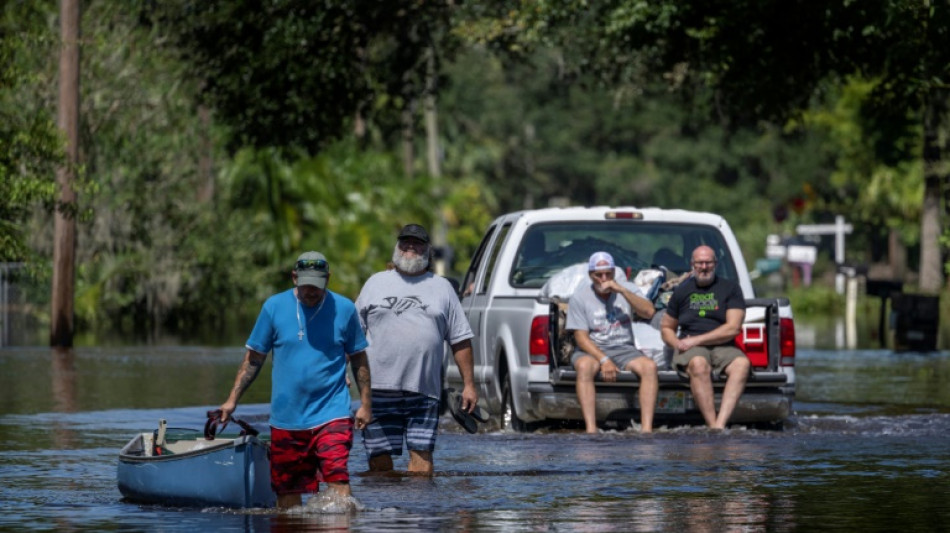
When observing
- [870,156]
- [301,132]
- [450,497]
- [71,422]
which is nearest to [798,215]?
[870,156]

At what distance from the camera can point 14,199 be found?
23.3 m

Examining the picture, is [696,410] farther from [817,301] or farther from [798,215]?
[798,215]

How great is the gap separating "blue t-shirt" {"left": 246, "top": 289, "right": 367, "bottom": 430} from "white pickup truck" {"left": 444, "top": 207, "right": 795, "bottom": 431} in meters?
4.64

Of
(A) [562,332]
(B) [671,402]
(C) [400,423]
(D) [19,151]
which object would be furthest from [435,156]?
(C) [400,423]

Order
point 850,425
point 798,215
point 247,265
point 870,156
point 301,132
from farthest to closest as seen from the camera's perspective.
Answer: point 798,215, point 870,156, point 247,265, point 301,132, point 850,425

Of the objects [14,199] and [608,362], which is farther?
[14,199]

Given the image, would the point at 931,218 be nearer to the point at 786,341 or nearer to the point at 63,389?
the point at 63,389

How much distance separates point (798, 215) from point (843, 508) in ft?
228

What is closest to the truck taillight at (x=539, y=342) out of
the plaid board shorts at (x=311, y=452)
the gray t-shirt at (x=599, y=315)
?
the gray t-shirt at (x=599, y=315)

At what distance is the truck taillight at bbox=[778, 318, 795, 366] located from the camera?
15727mm

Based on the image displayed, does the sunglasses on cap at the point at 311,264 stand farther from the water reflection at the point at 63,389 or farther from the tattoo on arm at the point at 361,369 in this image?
the water reflection at the point at 63,389

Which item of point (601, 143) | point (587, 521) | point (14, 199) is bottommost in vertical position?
point (587, 521)

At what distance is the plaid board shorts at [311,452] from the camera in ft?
35.2

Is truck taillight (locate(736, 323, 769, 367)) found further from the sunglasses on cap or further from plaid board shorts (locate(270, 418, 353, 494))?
the sunglasses on cap
